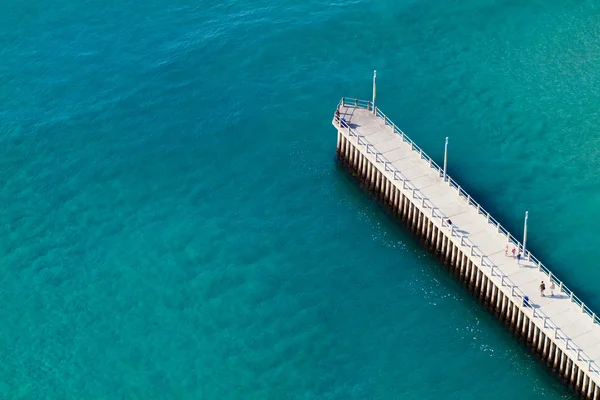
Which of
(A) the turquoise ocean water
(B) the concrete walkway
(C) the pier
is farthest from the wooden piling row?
(B) the concrete walkway

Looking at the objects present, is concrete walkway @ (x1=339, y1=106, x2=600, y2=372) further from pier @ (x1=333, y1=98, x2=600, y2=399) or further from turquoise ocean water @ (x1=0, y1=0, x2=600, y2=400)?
turquoise ocean water @ (x1=0, y1=0, x2=600, y2=400)

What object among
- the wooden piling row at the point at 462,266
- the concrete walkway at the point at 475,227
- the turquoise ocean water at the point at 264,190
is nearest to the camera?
the wooden piling row at the point at 462,266

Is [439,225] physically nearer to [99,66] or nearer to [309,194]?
[309,194]

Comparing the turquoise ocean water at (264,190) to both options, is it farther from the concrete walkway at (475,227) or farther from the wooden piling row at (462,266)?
the concrete walkway at (475,227)

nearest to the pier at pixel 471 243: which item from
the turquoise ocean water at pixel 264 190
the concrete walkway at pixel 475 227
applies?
the concrete walkway at pixel 475 227

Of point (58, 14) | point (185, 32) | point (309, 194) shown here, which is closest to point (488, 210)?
point (309, 194)
